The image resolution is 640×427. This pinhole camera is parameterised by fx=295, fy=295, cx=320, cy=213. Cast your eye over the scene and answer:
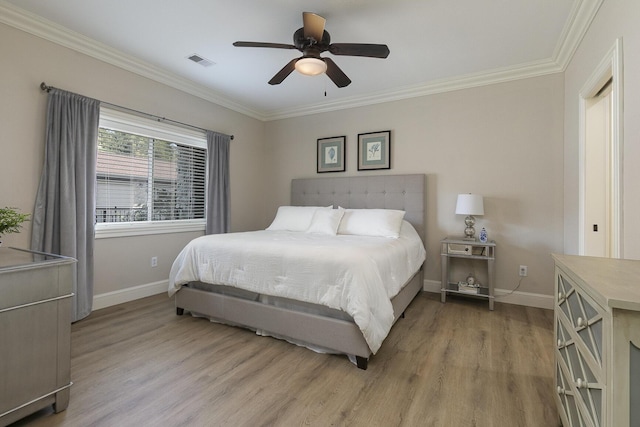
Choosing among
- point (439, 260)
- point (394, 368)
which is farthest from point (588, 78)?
point (394, 368)

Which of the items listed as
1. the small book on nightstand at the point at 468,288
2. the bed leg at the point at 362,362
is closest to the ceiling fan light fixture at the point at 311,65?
the bed leg at the point at 362,362

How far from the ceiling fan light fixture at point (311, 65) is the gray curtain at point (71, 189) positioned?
6.80 ft

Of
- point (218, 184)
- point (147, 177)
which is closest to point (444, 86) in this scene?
point (218, 184)

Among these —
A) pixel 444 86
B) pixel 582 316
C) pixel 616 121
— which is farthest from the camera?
pixel 444 86

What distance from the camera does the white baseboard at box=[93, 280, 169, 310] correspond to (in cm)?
302

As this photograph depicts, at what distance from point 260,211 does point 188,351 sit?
304 centimetres

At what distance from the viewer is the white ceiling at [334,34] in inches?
91.0

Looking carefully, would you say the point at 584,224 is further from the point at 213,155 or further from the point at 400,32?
the point at 213,155

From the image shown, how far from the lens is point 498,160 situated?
340cm

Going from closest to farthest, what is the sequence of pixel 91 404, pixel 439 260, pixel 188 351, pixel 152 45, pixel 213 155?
pixel 91 404, pixel 188 351, pixel 152 45, pixel 439 260, pixel 213 155

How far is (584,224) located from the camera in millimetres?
2562

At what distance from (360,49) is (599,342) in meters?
2.23

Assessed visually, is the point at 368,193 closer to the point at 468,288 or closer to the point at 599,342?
the point at 468,288

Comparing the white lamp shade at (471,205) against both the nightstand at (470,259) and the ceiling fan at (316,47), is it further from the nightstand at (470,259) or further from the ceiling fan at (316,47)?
the ceiling fan at (316,47)
